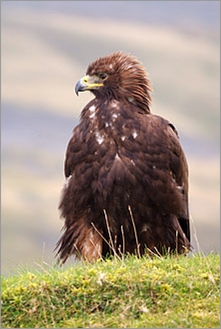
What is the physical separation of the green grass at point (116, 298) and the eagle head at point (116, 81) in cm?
340

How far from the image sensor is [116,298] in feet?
31.7

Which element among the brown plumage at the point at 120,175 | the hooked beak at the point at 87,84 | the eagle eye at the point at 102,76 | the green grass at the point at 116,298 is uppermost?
the eagle eye at the point at 102,76

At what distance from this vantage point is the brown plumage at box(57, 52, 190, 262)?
1232 cm

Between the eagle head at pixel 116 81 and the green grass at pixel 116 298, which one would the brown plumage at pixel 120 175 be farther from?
the green grass at pixel 116 298

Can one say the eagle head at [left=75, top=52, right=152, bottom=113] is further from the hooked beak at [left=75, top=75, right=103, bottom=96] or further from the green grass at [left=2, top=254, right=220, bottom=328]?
the green grass at [left=2, top=254, right=220, bottom=328]

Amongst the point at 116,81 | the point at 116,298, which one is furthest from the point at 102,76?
the point at 116,298

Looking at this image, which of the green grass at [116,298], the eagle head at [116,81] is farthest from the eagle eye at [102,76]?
the green grass at [116,298]

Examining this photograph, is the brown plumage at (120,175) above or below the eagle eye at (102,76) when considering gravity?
below

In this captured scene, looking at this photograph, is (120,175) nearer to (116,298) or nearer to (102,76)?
(102,76)

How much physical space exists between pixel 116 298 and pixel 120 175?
293 centimetres

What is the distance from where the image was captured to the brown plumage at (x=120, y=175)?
1232cm

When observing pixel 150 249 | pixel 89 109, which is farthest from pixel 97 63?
pixel 150 249

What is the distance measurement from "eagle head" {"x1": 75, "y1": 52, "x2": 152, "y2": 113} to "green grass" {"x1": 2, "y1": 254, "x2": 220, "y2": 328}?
340cm

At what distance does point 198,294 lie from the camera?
9773mm
